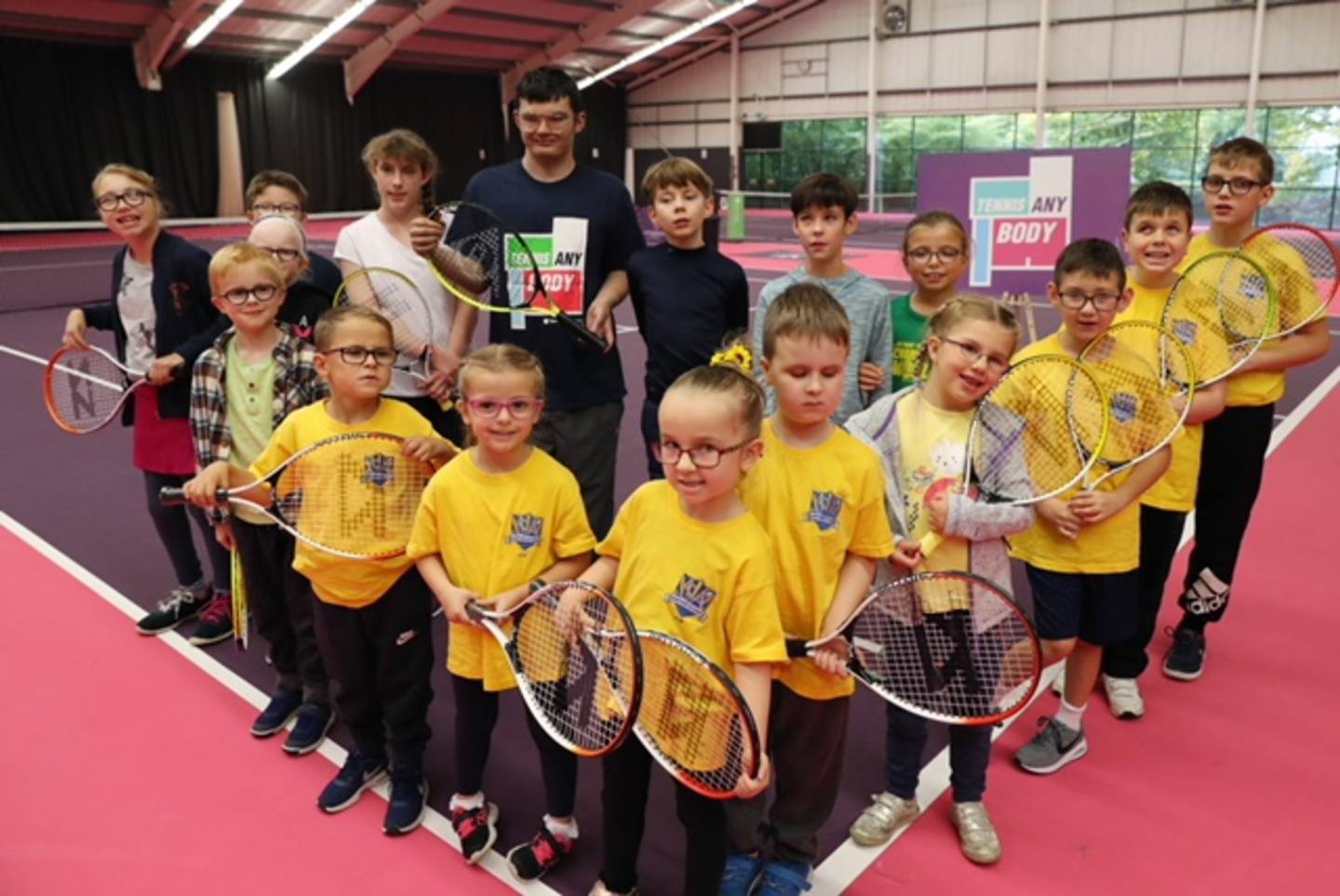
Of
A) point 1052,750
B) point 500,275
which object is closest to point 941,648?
point 1052,750

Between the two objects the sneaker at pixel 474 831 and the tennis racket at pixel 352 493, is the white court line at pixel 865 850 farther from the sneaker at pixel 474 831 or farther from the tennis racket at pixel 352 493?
the tennis racket at pixel 352 493

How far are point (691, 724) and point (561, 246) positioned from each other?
6.45ft

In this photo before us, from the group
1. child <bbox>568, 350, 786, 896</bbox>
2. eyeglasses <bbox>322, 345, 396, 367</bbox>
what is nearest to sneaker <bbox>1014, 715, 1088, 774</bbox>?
child <bbox>568, 350, 786, 896</bbox>

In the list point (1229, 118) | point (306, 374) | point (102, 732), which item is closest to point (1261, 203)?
point (306, 374)

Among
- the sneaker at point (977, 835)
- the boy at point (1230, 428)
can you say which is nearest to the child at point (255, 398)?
the sneaker at point (977, 835)

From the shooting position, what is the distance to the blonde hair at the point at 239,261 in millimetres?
3148

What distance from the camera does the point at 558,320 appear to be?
3.47 meters

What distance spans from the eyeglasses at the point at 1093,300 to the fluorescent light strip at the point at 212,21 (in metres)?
24.2

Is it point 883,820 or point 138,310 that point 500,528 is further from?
point 138,310

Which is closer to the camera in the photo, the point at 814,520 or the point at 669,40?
the point at 814,520

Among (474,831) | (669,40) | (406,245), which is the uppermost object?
(669,40)

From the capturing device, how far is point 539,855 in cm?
273

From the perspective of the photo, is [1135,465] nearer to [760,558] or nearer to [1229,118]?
[760,558]

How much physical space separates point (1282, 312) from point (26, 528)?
616 cm
